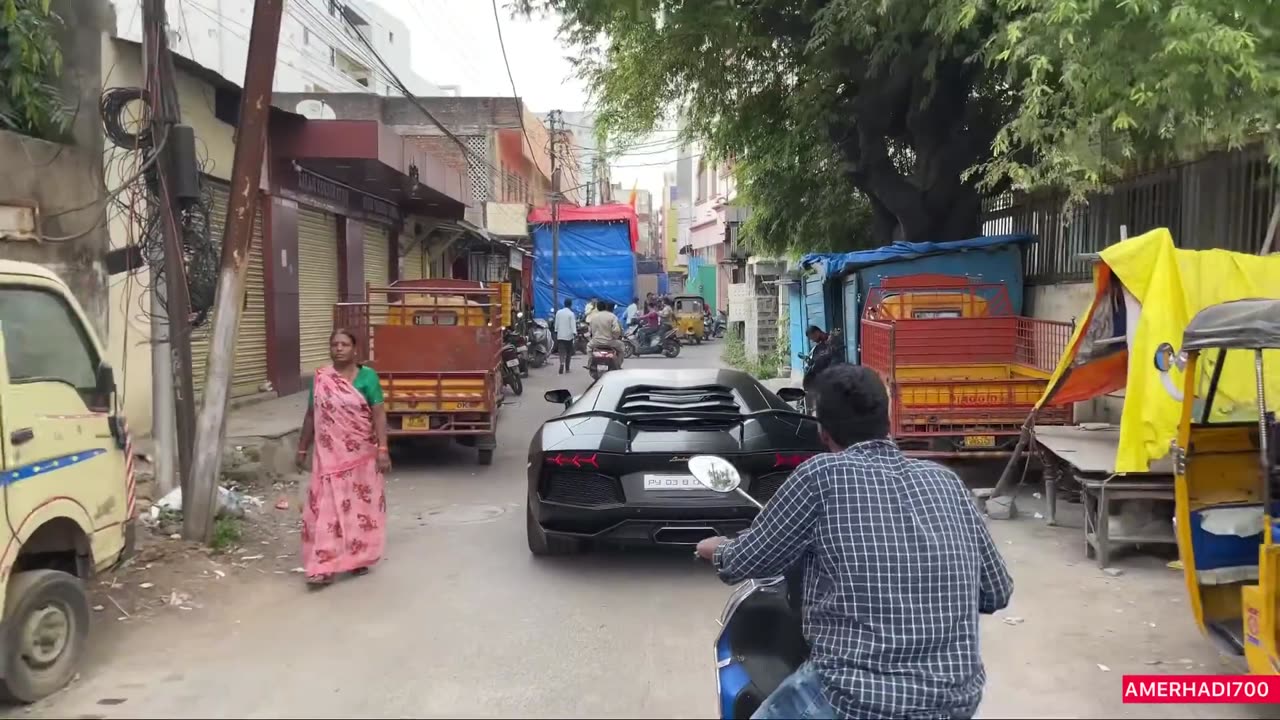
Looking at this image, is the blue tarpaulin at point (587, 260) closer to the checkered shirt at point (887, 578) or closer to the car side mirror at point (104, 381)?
the car side mirror at point (104, 381)

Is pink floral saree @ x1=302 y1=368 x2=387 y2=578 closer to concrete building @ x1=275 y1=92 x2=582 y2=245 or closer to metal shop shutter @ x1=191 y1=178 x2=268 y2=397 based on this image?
metal shop shutter @ x1=191 y1=178 x2=268 y2=397

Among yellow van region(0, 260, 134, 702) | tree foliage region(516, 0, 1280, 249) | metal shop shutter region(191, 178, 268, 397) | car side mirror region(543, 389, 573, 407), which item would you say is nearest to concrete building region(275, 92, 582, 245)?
tree foliage region(516, 0, 1280, 249)

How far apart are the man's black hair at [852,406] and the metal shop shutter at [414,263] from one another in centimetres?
2026

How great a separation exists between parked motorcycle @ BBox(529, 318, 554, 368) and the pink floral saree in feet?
55.7

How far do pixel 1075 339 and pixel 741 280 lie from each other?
2667 cm

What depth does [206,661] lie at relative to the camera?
460 centimetres

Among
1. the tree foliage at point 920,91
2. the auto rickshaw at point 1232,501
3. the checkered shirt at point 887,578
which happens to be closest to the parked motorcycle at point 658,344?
the tree foliage at point 920,91

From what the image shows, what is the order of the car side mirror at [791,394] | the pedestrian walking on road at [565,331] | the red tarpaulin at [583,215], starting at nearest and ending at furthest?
the car side mirror at [791,394]
the pedestrian walking on road at [565,331]
the red tarpaulin at [583,215]

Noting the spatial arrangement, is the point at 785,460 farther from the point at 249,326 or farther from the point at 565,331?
the point at 565,331

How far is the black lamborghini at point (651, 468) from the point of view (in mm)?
5633

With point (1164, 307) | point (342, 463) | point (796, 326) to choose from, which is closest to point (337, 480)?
point (342, 463)

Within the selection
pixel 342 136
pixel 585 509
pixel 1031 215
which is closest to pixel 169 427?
pixel 585 509

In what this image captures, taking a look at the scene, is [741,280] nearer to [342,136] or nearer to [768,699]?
[342,136]
